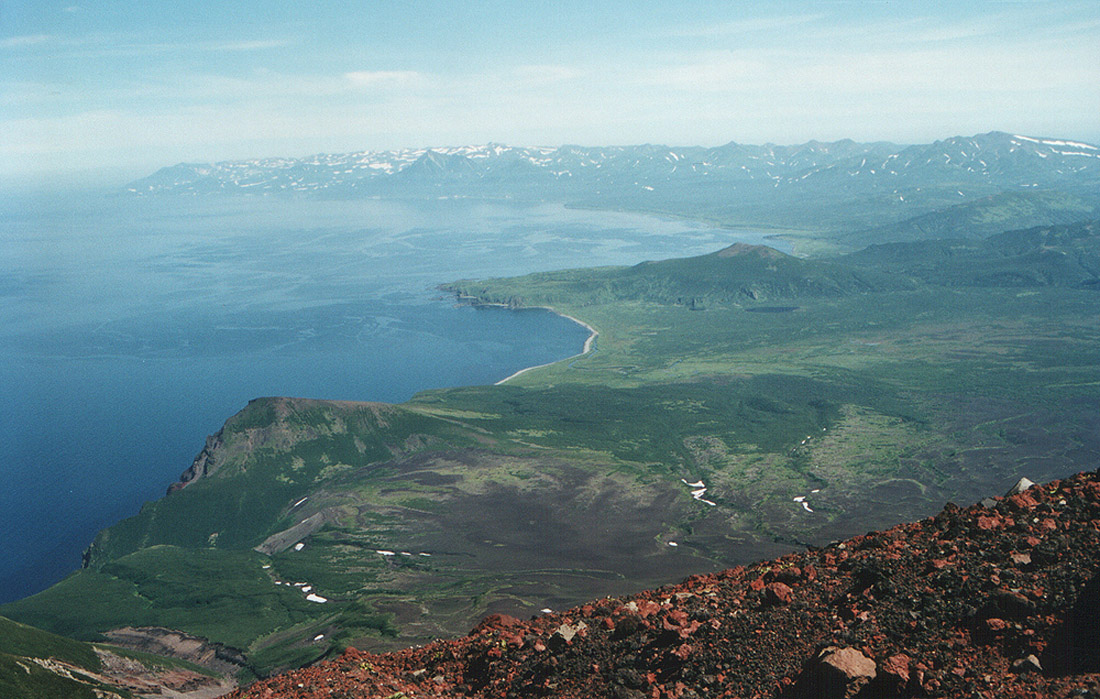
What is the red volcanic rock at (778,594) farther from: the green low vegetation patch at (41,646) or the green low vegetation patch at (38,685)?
the green low vegetation patch at (41,646)

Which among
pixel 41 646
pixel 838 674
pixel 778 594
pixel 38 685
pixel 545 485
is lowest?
pixel 545 485

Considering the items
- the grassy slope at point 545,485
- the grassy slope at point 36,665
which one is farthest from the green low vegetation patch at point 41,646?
the grassy slope at point 545,485

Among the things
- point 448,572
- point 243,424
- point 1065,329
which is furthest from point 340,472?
point 1065,329

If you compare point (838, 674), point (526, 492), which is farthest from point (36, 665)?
point (526, 492)

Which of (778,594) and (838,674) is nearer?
(838,674)

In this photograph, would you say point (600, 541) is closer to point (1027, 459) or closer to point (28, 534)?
point (1027, 459)

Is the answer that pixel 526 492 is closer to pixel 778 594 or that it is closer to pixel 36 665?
pixel 36 665
